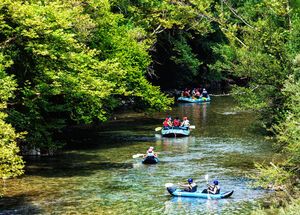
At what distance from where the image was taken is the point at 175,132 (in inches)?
1601

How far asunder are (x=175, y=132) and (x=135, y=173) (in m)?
12.0

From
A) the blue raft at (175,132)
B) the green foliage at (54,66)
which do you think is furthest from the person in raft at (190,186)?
the blue raft at (175,132)

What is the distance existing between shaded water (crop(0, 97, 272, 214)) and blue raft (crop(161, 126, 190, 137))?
1.86 feet

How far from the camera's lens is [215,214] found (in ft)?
72.4

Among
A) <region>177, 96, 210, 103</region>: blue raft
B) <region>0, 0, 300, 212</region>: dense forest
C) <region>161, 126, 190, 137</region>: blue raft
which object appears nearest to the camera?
<region>0, 0, 300, 212</region>: dense forest

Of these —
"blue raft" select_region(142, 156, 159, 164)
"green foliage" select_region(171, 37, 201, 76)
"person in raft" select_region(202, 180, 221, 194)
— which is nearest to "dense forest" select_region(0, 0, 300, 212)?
"person in raft" select_region(202, 180, 221, 194)

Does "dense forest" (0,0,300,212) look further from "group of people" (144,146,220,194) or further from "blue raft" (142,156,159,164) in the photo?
"blue raft" (142,156,159,164)

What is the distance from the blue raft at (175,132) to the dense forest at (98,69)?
106 inches

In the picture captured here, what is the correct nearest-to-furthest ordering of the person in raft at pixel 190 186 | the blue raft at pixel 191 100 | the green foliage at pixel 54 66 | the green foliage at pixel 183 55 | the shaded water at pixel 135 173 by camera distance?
1. the shaded water at pixel 135 173
2. the person in raft at pixel 190 186
3. the green foliage at pixel 54 66
4. the green foliage at pixel 183 55
5. the blue raft at pixel 191 100

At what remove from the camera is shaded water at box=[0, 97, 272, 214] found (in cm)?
2311

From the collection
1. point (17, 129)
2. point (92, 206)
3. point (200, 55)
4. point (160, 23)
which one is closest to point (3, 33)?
point (17, 129)

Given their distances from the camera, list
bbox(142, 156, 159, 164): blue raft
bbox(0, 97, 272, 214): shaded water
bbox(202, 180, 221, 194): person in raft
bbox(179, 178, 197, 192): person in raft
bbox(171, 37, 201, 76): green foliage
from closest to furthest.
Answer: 1. bbox(0, 97, 272, 214): shaded water
2. bbox(202, 180, 221, 194): person in raft
3. bbox(179, 178, 197, 192): person in raft
4. bbox(142, 156, 159, 164): blue raft
5. bbox(171, 37, 201, 76): green foliage

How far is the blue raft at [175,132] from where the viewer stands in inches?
1602

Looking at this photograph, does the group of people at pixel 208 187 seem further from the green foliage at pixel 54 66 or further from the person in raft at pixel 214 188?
the green foliage at pixel 54 66
